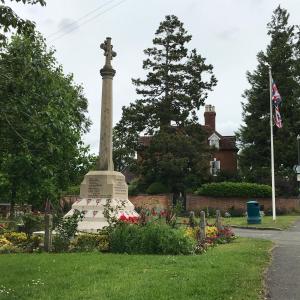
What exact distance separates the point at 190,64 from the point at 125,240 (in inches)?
1608

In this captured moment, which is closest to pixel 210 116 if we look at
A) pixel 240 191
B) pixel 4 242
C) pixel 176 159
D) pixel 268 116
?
pixel 268 116

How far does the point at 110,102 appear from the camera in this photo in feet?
71.1

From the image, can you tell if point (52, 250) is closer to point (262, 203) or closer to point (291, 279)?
point (291, 279)

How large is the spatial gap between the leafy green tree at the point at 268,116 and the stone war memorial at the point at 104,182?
34.0 metres

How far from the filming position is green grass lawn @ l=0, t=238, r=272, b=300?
812 centimetres

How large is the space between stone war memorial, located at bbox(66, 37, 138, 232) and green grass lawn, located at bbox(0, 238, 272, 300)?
646 centimetres

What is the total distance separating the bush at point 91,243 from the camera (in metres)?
14.4

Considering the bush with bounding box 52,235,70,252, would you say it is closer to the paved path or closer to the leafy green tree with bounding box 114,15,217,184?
the paved path

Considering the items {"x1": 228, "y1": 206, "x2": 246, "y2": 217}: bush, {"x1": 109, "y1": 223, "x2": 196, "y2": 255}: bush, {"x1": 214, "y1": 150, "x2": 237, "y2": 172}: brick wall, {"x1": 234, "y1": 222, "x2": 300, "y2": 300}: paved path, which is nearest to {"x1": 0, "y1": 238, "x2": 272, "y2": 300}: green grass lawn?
{"x1": 234, "y1": 222, "x2": 300, "y2": 300}: paved path

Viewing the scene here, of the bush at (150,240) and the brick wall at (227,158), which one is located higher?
the brick wall at (227,158)

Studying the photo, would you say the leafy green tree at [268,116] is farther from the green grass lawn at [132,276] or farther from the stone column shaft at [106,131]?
the green grass lawn at [132,276]

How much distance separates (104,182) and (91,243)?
610 cm

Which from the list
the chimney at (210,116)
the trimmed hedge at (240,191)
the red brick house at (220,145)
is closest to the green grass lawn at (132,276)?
the trimmed hedge at (240,191)

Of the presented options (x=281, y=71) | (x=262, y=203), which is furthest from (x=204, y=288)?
(x=281, y=71)
